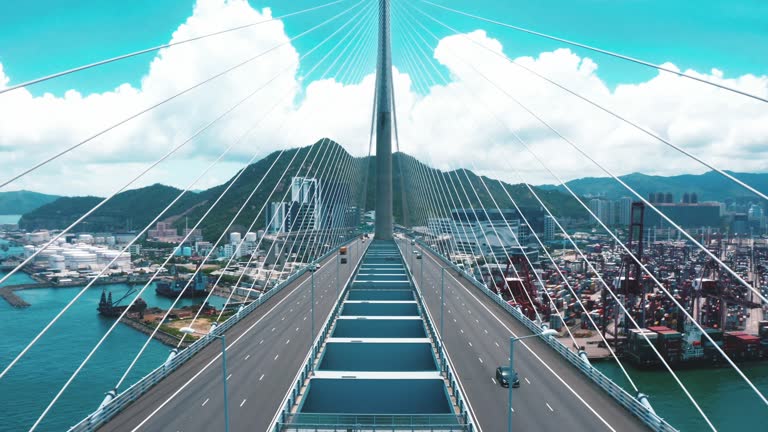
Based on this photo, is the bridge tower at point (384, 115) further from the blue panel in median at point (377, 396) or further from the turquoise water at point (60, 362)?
the blue panel in median at point (377, 396)

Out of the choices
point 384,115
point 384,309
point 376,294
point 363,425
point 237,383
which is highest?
point 384,115

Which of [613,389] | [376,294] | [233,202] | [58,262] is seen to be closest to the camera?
[613,389]

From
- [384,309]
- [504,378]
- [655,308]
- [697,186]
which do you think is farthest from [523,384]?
[697,186]

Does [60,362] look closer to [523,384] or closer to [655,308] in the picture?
[523,384]

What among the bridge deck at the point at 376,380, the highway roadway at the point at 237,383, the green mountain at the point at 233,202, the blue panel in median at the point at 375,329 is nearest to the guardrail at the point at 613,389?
the bridge deck at the point at 376,380

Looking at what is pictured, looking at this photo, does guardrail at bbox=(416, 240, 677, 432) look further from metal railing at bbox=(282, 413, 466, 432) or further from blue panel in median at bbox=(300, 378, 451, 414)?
blue panel in median at bbox=(300, 378, 451, 414)

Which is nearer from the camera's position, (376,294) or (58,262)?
(376,294)

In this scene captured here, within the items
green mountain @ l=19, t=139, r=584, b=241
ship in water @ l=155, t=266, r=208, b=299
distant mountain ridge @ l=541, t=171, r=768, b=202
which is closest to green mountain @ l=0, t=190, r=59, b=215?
green mountain @ l=19, t=139, r=584, b=241
